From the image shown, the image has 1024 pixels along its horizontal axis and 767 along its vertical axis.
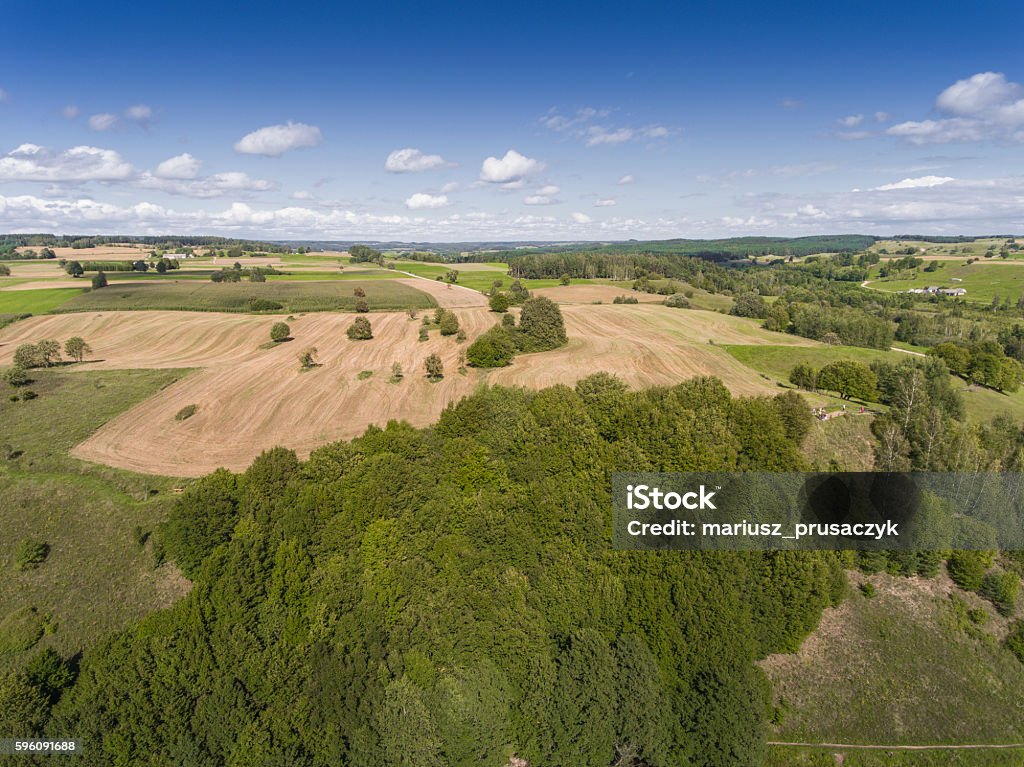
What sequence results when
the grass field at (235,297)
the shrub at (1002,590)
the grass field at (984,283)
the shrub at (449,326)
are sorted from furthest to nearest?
the grass field at (984,283), the grass field at (235,297), the shrub at (449,326), the shrub at (1002,590)

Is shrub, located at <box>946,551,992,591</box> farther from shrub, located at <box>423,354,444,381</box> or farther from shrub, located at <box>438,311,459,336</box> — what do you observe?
shrub, located at <box>438,311,459,336</box>

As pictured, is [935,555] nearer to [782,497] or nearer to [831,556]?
[831,556]

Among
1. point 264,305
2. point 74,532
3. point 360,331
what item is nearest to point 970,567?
point 74,532

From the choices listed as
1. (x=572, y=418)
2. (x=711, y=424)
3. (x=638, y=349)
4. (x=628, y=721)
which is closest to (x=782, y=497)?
(x=711, y=424)

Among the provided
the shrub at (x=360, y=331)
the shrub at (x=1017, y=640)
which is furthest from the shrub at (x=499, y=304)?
the shrub at (x=1017, y=640)

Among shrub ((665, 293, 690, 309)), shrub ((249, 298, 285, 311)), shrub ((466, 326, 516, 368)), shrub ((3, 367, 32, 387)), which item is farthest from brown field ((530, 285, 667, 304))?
shrub ((3, 367, 32, 387))

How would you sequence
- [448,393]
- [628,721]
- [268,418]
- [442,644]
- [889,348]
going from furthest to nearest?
1. [889,348]
2. [448,393]
3. [268,418]
4. [442,644]
5. [628,721]

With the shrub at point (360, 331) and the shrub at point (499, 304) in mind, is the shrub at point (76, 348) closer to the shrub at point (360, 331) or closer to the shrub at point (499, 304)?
the shrub at point (360, 331)
